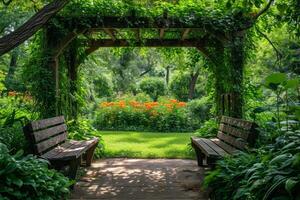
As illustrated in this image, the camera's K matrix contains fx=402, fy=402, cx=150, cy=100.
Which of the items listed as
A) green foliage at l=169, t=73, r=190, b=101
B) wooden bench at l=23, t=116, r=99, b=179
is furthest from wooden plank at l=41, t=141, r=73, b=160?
green foliage at l=169, t=73, r=190, b=101

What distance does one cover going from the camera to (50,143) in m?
5.77

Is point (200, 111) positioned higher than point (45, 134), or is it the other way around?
point (45, 134)

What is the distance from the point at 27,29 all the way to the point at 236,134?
3154mm

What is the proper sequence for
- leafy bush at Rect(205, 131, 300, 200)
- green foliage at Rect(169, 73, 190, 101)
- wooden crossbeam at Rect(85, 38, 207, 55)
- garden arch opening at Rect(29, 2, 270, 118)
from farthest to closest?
green foliage at Rect(169, 73, 190, 101) → wooden crossbeam at Rect(85, 38, 207, 55) → garden arch opening at Rect(29, 2, 270, 118) → leafy bush at Rect(205, 131, 300, 200)

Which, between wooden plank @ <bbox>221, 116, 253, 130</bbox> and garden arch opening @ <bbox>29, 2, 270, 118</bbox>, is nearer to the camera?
wooden plank @ <bbox>221, 116, 253, 130</bbox>

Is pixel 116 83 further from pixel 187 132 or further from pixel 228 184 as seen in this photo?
pixel 228 184

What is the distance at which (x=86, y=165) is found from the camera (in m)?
7.62

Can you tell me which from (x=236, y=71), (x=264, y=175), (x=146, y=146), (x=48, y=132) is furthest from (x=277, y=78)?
(x=146, y=146)

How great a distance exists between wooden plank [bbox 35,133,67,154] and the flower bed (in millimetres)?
8191

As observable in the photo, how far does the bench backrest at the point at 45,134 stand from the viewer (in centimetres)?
503

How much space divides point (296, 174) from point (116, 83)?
72.0 feet

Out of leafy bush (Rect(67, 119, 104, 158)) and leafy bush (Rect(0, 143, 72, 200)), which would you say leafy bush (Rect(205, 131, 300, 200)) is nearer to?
leafy bush (Rect(0, 143, 72, 200))

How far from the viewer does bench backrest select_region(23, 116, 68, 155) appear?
503 cm

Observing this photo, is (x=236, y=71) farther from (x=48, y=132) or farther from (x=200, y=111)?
(x=200, y=111)
